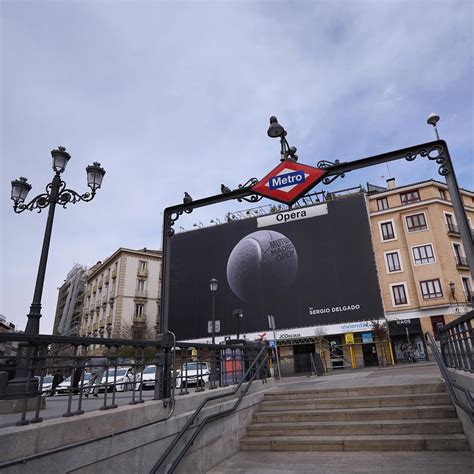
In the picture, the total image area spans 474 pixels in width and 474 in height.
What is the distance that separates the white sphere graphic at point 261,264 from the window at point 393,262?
27.5ft

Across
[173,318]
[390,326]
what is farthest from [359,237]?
[173,318]

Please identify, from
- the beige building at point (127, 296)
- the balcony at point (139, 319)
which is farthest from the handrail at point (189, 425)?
the balcony at point (139, 319)

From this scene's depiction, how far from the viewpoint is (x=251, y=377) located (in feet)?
29.5

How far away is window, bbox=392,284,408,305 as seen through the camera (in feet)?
102

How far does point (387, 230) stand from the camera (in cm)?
3400

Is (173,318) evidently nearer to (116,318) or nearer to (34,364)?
(116,318)

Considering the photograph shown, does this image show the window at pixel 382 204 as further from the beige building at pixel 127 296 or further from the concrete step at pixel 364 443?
the concrete step at pixel 364 443

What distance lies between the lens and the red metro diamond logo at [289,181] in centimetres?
656

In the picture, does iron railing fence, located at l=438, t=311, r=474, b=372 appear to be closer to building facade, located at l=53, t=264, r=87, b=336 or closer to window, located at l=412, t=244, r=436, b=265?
window, located at l=412, t=244, r=436, b=265

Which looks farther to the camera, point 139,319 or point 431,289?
point 139,319

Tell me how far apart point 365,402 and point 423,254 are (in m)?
27.9

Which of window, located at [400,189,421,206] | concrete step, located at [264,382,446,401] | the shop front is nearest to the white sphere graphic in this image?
the shop front

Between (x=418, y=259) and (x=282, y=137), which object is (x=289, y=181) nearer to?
(x=282, y=137)

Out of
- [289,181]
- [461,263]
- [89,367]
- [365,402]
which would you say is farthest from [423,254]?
[89,367]
